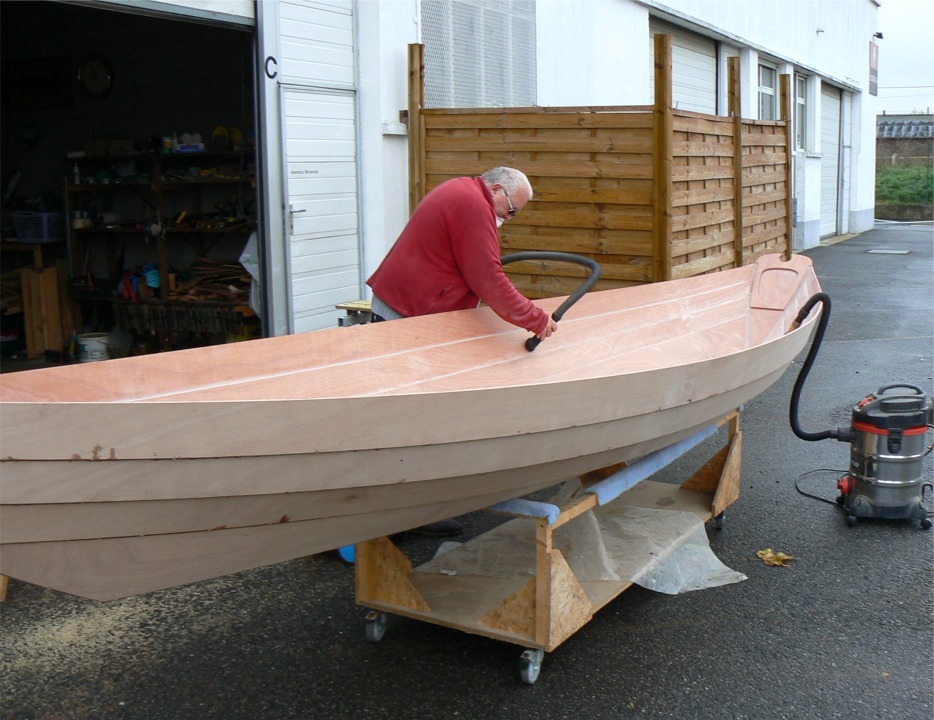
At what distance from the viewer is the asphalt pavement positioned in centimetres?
353

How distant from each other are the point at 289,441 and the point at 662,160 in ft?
14.9

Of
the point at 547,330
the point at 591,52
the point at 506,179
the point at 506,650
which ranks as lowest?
the point at 506,650

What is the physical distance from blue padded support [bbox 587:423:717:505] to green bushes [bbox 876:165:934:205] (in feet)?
113

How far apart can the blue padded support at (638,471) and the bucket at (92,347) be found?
580cm

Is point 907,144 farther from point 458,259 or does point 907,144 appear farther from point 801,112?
point 458,259

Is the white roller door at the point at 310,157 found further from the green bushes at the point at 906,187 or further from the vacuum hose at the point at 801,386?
the green bushes at the point at 906,187

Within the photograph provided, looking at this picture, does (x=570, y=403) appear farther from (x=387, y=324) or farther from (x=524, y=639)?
(x=387, y=324)

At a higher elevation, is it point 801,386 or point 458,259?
point 458,259

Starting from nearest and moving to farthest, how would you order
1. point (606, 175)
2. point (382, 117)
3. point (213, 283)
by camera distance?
point (606, 175) → point (382, 117) → point (213, 283)

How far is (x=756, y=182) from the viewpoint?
28.2 feet

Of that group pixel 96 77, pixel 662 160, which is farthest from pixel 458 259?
pixel 96 77

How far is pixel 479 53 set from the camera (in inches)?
373

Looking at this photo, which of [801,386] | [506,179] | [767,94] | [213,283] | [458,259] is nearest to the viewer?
[458,259]

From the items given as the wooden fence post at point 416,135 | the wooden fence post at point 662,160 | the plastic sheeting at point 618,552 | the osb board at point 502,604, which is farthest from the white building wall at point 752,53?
the osb board at point 502,604
